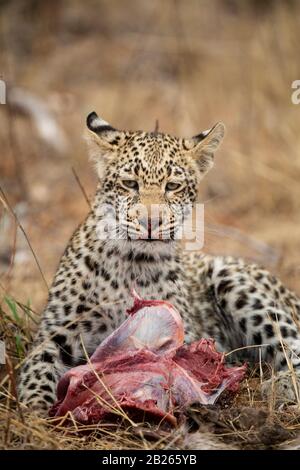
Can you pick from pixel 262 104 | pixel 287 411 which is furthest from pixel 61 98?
pixel 287 411

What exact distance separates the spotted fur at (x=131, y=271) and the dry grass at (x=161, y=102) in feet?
7.06

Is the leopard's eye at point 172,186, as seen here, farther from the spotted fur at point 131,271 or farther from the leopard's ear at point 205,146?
the leopard's ear at point 205,146

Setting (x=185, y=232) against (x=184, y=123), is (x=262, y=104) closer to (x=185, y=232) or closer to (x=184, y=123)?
(x=184, y=123)

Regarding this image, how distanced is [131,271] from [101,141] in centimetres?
98

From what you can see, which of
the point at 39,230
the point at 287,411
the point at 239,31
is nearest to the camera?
the point at 287,411

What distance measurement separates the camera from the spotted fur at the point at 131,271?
22.2 ft

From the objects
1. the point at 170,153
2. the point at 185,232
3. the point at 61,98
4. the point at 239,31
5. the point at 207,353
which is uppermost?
the point at 239,31

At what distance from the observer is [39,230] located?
12805 mm

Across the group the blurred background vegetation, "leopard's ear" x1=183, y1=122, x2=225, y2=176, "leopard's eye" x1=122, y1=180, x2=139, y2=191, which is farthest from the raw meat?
the blurred background vegetation

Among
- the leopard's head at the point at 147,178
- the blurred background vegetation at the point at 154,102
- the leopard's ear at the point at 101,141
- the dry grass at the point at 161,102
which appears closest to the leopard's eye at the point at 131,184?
the leopard's head at the point at 147,178

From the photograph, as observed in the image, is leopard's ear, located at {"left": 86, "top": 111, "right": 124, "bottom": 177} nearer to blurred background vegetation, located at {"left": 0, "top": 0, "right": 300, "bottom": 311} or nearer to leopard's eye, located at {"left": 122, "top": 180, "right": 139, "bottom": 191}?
leopard's eye, located at {"left": 122, "top": 180, "right": 139, "bottom": 191}

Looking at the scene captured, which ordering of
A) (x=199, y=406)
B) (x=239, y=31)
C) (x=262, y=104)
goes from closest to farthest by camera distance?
(x=199, y=406)
(x=262, y=104)
(x=239, y=31)

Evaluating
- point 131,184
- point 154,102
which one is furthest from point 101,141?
point 154,102
